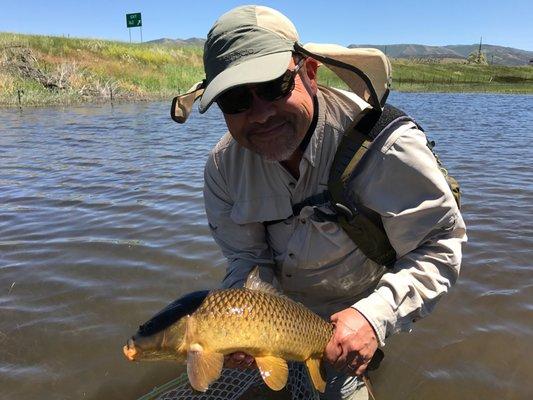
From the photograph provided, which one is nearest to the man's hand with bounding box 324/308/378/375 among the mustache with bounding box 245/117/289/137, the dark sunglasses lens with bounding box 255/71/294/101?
the mustache with bounding box 245/117/289/137

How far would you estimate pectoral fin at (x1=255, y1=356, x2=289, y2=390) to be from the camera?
7.86ft

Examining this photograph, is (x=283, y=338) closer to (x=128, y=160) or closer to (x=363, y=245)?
(x=363, y=245)

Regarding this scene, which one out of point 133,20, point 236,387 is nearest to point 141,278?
point 236,387

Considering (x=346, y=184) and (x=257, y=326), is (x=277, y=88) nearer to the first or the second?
(x=346, y=184)

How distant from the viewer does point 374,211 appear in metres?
2.65

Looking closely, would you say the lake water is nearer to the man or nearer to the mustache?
the man

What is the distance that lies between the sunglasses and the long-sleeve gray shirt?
14.1 inches

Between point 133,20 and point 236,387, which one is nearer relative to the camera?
point 236,387

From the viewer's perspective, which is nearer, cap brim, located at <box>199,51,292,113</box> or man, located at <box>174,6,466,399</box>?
cap brim, located at <box>199,51,292,113</box>

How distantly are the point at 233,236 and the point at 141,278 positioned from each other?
2.16 metres

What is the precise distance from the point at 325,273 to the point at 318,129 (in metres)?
0.85

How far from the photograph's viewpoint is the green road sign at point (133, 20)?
135ft

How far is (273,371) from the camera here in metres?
2.41

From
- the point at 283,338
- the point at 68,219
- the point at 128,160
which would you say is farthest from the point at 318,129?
the point at 128,160
